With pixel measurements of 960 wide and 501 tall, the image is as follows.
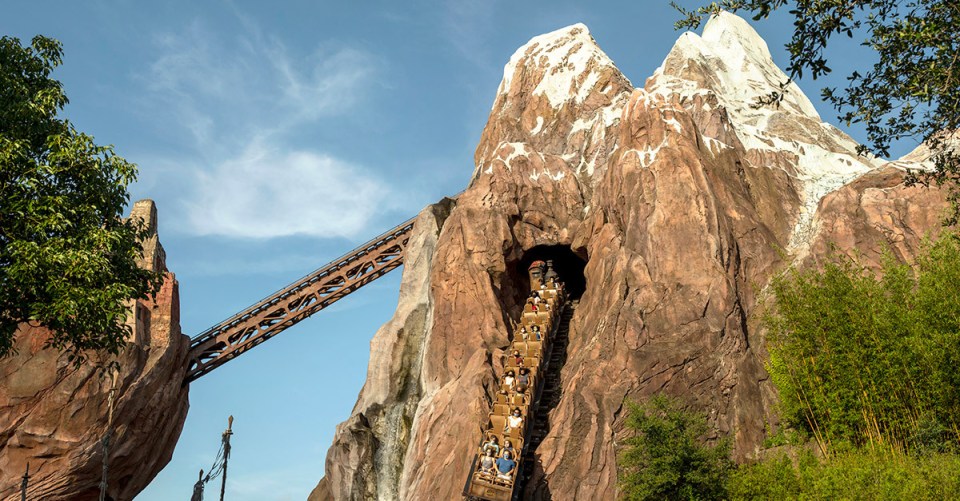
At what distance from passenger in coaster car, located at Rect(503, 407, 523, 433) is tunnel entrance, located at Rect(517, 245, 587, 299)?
12.4 metres

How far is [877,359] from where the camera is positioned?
24656 millimetres

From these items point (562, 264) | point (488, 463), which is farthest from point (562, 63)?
point (488, 463)

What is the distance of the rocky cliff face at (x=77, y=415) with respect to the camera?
Result: 114 ft

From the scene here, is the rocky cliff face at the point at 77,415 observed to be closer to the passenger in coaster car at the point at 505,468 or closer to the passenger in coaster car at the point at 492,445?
the passenger in coaster car at the point at 492,445

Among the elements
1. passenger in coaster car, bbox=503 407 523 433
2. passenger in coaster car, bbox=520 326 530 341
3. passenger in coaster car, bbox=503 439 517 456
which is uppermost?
passenger in coaster car, bbox=520 326 530 341

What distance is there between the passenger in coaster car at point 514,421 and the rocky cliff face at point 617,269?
1.51m

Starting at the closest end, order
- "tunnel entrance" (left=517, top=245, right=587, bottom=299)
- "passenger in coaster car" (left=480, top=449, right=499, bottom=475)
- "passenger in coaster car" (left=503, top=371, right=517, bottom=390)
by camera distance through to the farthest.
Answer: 1. "passenger in coaster car" (left=480, top=449, right=499, bottom=475)
2. "passenger in coaster car" (left=503, top=371, right=517, bottom=390)
3. "tunnel entrance" (left=517, top=245, right=587, bottom=299)

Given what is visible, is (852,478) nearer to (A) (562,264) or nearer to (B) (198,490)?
(B) (198,490)

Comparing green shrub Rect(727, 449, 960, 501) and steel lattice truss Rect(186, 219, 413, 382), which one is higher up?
steel lattice truss Rect(186, 219, 413, 382)

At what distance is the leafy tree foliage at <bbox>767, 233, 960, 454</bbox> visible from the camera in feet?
76.1

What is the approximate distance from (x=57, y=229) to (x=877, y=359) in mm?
21588

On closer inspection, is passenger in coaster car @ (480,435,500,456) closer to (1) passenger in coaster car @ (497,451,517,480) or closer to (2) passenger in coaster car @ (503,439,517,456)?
(2) passenger in coaster car @ (503,439,517,456)

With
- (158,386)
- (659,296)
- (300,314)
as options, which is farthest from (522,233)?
(158,386)

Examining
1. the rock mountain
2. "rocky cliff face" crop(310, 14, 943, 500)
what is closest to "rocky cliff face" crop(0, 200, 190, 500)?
the rock mountain
